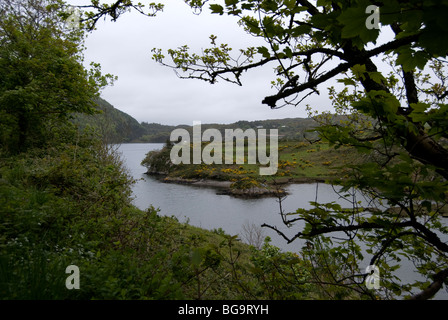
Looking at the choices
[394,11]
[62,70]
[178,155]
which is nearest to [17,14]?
[62,70]

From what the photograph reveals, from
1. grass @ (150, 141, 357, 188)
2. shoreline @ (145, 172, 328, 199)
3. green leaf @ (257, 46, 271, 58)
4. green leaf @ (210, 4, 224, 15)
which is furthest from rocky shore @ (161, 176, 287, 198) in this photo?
green leaf @ (210, 4, 224, 15)

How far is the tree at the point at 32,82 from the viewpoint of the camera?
8.99 meters

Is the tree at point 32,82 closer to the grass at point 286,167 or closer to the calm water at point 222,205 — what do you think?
the calm water at point 222,205

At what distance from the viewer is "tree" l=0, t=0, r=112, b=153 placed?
899cm

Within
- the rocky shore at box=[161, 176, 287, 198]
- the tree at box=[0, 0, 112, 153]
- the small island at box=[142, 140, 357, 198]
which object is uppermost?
the tree at box=[0, 0, 112, 153]

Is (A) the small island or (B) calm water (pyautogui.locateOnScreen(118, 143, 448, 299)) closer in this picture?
(B) calm water (pyautogui.locateOnScreen(118, 143, 448, 299))

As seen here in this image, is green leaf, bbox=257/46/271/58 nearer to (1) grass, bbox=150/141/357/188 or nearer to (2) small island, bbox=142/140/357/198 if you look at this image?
(2) small island, bbox=142/140/357/198

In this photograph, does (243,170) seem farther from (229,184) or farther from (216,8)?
(216,8)

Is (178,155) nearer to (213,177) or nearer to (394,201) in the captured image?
(213,177)

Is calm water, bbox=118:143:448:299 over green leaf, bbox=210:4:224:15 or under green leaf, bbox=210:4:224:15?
under
